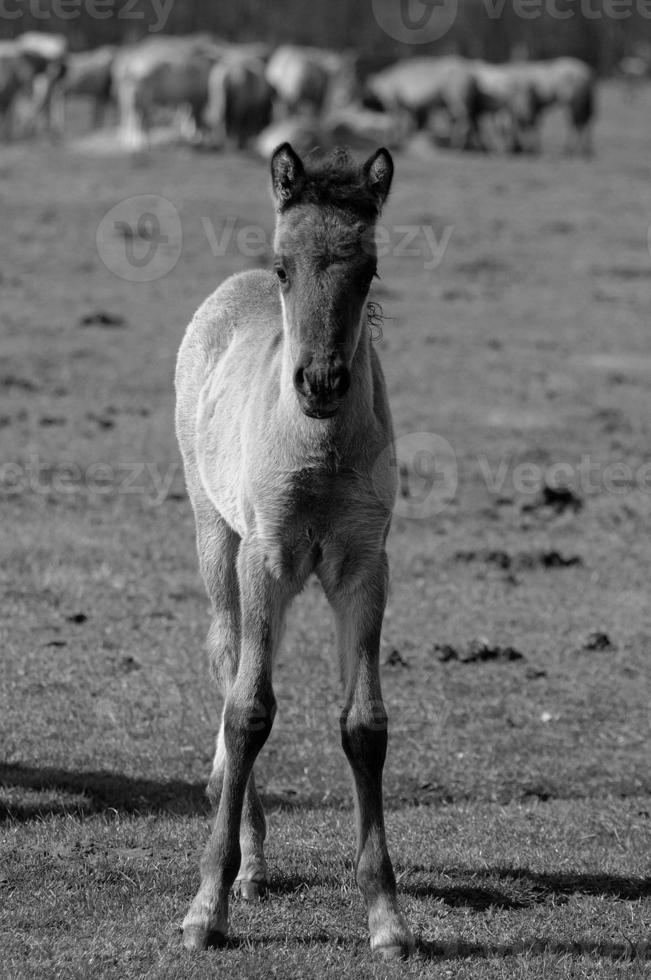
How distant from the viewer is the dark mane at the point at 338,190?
5871 mm

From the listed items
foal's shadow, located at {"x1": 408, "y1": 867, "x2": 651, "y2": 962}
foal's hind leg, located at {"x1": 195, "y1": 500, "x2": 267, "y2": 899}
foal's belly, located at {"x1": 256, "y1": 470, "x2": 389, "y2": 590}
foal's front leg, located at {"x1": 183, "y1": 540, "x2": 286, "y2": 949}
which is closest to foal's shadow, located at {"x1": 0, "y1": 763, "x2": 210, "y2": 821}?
foal's hind leg, located at {"x1": 195, "y1": 500, "x2": 267, "y2": 899}

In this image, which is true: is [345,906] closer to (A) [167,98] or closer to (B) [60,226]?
(B) [60,226]

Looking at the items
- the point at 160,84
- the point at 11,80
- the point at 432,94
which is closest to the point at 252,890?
the point at 160,84

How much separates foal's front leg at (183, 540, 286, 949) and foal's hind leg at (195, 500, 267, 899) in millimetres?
708

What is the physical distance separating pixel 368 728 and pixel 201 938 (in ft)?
3.52

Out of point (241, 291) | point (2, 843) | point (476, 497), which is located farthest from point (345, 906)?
point (476, 497)

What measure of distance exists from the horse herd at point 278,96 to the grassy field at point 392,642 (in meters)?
11.6

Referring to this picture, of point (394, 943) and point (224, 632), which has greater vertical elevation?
→ point (224, 632)

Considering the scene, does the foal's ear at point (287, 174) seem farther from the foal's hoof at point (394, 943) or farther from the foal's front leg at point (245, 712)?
the foal's hoof at point (394, 943)

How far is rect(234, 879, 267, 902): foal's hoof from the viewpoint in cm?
658

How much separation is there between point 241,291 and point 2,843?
323 centimetres

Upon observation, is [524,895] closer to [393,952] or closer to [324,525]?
[393,952]

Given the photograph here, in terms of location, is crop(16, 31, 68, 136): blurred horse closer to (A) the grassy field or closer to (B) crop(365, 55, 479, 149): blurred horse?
(B) crop(365, 55, 479, 149): blurred horse

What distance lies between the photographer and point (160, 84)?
37312 mm
